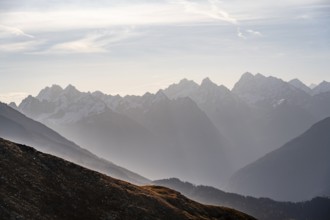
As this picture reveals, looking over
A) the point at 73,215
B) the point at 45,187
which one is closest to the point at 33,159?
the point at 45,187

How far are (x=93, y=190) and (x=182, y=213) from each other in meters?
22.5

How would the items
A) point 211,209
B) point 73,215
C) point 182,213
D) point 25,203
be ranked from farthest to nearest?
point 211,209, point 182,213, point 73,215, point 25,203

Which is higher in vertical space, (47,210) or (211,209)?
(211,209)

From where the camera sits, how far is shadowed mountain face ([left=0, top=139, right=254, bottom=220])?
8475 centimetres

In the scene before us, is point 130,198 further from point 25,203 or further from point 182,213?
point 25,203

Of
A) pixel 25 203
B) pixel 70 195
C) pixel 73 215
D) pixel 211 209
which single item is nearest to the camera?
pixel 25 203

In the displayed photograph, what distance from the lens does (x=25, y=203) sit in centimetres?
8388

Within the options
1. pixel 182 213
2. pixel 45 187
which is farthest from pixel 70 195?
pixel 182 213

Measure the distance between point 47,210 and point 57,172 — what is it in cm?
1871

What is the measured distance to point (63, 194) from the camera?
313 feet

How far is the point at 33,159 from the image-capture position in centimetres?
10444

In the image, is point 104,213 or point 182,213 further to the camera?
point 182,213

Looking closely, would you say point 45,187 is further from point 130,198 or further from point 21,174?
point 130,198

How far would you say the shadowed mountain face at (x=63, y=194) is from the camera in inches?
3337
